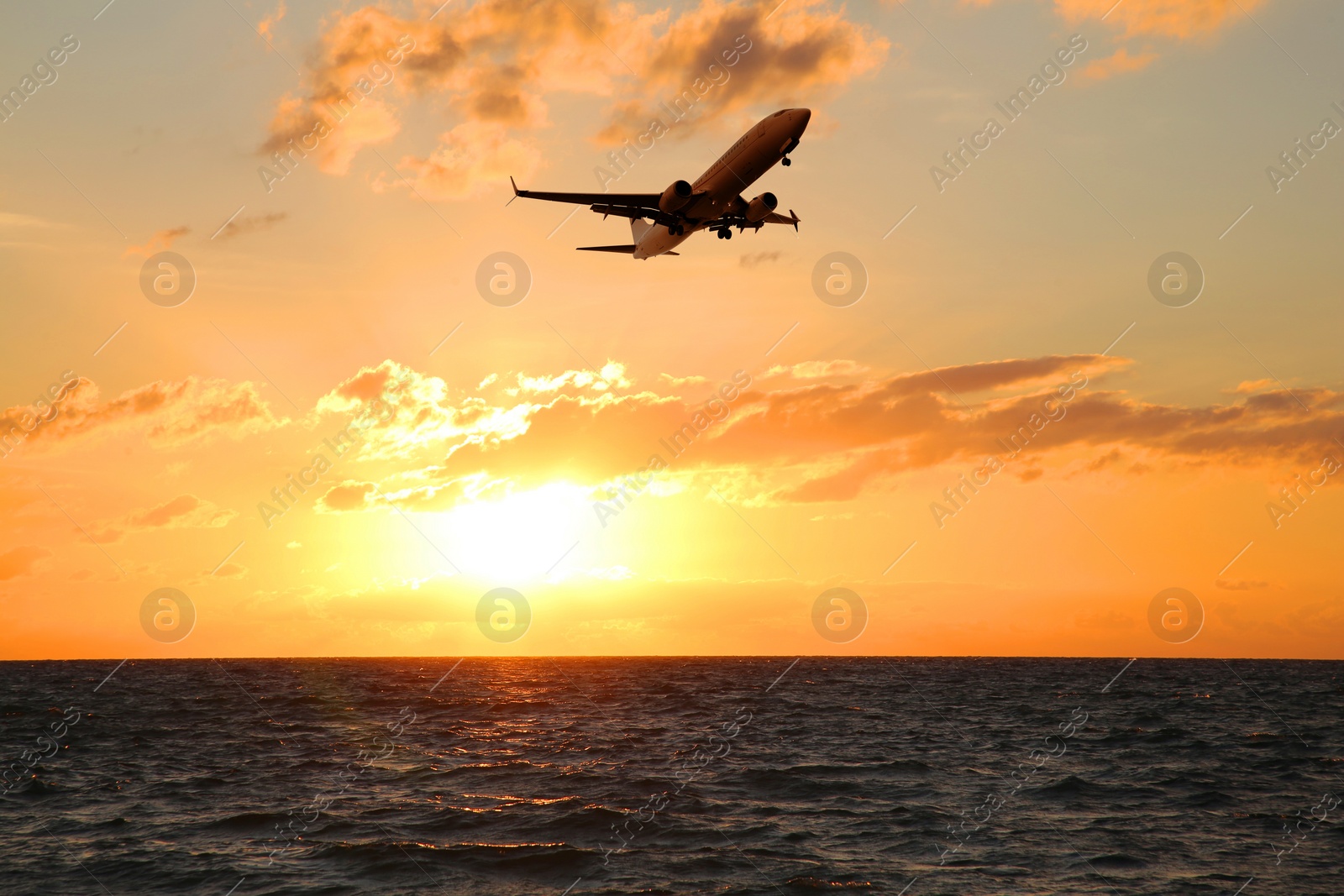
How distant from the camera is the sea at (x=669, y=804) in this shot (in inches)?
1057

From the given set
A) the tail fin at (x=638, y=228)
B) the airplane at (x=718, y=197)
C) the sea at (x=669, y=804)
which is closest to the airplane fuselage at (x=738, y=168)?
the airplane at (x=718, y=197)

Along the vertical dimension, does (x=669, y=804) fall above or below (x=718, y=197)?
below

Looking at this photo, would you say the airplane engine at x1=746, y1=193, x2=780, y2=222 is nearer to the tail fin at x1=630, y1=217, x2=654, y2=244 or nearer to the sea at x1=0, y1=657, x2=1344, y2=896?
the tail fin at x1=630, y1=217, x2=654, y2=244

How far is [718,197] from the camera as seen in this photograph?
50.9 meters

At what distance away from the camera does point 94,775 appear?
41.9m

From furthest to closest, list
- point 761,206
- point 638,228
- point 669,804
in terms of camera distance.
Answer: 1. point 638,228
2. point 761,206
3. point 669,804

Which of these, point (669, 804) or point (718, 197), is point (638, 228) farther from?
point (669, 804)

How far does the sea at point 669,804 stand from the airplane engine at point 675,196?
31182mm

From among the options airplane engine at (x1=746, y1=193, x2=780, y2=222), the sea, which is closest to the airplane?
airplane engine at (x1=746, y1=193, x2=780, y2=222)

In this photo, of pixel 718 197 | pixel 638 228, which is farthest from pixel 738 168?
pixel 638 228

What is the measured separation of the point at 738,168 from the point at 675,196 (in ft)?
12.9

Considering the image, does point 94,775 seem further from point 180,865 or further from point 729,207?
point 729,207

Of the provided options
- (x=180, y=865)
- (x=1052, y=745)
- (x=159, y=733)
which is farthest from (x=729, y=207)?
(x=159, y=733)

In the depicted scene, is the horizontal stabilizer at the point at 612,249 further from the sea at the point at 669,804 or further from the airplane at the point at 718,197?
the sea at the point at 669,804
